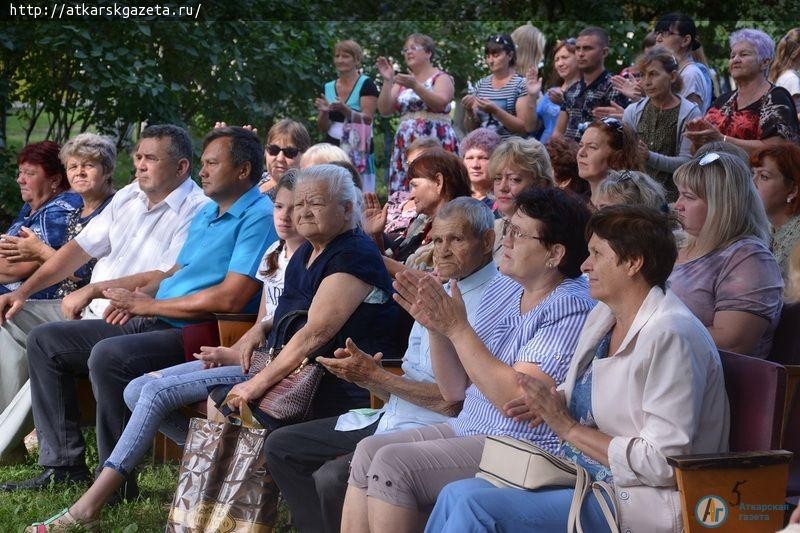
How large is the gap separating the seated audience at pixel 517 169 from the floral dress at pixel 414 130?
2.82 m

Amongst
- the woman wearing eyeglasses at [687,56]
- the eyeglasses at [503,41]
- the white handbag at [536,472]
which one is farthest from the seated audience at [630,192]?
the eyeglasses at [503,41]

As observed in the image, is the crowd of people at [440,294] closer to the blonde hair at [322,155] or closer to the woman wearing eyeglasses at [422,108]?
the blonde hair at [322,155]

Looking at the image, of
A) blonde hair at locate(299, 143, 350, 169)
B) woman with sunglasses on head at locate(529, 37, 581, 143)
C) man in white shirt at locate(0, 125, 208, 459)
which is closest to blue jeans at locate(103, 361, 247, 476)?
man in white shirt at locate(0, 125, 208, 459)

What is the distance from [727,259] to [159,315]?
8.68ft

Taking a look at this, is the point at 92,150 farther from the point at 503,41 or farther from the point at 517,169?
the point at 503,41

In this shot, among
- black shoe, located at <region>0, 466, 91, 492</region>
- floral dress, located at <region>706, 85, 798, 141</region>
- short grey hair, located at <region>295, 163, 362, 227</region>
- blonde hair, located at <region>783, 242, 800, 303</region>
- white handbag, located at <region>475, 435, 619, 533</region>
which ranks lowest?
black shoe, located at <region>0, 466, 91, 492</region>

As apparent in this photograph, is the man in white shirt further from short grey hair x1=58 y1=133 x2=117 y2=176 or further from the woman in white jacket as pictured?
the woman in white jacket

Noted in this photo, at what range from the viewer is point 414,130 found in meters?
8.19

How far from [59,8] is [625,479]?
7.04 m

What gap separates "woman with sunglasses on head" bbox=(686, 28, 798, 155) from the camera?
19.3ft

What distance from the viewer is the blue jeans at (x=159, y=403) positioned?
185 inches

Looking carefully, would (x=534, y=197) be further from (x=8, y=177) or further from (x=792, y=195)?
(x=8, y=177)

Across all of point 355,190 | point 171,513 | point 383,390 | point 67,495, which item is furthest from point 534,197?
point 67,495

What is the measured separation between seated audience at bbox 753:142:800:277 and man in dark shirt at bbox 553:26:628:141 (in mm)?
2658
